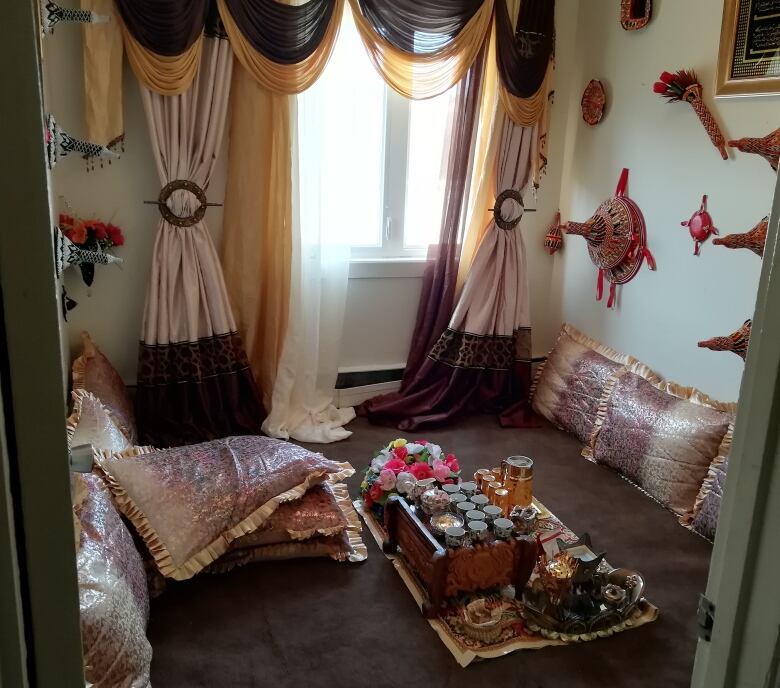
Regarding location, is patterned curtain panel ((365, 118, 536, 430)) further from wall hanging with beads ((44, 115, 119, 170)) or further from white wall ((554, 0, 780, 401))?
wall hanging with beads ((44, 115, 119, 170))

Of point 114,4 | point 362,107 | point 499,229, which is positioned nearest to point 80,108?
point 114,4

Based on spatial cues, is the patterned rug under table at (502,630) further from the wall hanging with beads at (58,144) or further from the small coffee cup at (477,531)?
the wall hanging with beads at (58,144)

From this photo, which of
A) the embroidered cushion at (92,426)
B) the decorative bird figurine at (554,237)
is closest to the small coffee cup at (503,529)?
the embroidered cushion at (92,426)

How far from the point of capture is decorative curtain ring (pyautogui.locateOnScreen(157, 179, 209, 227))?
122 inches

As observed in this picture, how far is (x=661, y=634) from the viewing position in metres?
2.15

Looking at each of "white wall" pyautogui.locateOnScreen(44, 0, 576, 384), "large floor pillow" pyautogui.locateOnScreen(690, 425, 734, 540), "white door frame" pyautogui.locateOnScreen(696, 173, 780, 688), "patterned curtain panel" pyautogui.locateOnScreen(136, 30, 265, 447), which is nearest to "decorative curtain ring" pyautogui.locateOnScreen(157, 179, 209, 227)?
"patterned curtain panel" pyautogui.locateOnScreen(136, 30, 265, 447)

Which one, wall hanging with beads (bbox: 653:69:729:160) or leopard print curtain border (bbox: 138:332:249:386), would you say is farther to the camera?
leopard print curtain border (bbox: 138:332:249:386)

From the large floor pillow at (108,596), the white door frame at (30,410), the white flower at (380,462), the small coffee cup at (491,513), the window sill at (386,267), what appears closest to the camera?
the white door frame at (30,410)

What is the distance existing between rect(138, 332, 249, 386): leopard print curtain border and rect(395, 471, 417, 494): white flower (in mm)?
1182

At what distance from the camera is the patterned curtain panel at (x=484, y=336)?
144 inches

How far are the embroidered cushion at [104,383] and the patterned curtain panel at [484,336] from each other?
120 centimetres

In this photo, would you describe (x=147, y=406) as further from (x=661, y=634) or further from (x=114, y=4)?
(x=661, y=634)

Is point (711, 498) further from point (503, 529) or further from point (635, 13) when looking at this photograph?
point (635, 13)

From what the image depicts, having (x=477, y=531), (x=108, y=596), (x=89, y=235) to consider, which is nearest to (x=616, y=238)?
(x=477, y=531)
